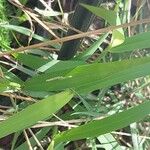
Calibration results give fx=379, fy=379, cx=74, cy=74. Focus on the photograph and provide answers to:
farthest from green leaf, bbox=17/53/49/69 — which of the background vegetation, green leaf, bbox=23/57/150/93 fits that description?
green leaf, bbox=23/57/150/93

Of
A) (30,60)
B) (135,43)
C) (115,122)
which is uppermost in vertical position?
(30,60)

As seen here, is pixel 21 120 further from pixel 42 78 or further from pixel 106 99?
pixel 106 99

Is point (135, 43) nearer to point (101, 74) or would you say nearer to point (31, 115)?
point (101, 74)

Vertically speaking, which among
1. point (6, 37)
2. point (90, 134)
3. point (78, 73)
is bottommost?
point (90, 134)

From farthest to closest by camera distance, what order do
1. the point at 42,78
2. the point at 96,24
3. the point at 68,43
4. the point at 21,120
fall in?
the point at 96,24
the point at 68,43
the point at 42,78
the point at 21,120

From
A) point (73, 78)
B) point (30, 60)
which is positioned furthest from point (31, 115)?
point (30, 60)

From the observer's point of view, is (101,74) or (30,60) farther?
(30,60)

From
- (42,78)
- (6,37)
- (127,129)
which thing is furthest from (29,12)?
(127,129)
